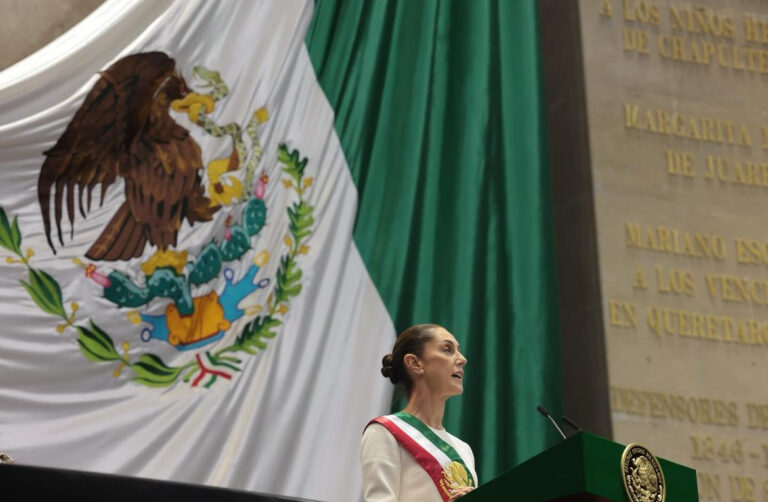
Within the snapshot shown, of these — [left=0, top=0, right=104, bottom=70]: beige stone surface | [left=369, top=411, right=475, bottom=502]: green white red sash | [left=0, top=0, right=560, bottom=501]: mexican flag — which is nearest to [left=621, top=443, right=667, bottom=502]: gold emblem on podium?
[left=369, top=411, right=475, bottom=502]: green white red sash

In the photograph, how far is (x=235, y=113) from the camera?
6879 millimetres

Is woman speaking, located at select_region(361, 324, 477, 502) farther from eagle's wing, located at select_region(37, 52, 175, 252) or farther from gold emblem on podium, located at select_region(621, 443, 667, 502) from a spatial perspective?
eagle's wing, located at select_region(37, 52, 175, 252)

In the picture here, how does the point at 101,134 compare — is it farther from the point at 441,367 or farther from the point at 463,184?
the point at 441,367

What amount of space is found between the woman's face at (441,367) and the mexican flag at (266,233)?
232 centimetres

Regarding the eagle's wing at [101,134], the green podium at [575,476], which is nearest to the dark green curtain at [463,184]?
the eagle's wing at [101,134]

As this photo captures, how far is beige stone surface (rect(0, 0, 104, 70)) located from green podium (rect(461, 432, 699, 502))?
4.35 metres

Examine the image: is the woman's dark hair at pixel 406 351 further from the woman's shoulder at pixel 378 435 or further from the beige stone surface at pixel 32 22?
the beige stone surface at pixel 32 22

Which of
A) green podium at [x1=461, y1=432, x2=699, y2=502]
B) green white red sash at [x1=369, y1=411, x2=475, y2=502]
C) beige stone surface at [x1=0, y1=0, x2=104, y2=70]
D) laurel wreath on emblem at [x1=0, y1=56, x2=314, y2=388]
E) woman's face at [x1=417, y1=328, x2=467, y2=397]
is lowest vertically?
green podium at [x1=461, y1=432, x2=699, y2=502]

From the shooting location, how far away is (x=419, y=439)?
3.99 m

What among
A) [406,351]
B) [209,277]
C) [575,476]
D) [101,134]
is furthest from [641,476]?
[101,134]

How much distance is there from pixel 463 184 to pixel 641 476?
4.20 meters

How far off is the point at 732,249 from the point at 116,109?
11.0ft

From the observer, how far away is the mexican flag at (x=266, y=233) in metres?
6.21

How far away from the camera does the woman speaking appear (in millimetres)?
3891
